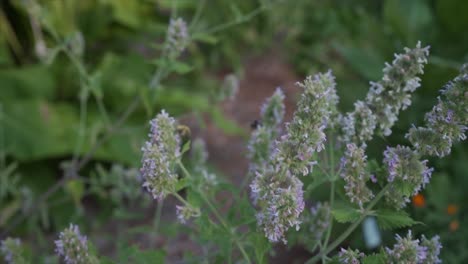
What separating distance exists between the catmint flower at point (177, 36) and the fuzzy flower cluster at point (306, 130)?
86 cm

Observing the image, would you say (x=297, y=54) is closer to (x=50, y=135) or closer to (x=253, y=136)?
(x=50, y=135)

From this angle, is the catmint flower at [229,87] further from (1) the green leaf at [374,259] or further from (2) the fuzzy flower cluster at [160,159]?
(1) the green leaf at [374,259]

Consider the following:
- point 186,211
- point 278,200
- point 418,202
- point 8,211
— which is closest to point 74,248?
point 186,211

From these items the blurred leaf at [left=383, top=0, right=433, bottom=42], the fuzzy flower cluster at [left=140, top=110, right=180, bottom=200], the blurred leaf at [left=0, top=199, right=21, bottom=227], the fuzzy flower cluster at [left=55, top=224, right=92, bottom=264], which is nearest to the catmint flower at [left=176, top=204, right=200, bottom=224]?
the fuzzy flower cluster at [left=140, top=110, right=180, bottom=200]

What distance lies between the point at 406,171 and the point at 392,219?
125 mm

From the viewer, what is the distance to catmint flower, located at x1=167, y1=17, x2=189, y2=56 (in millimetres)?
2215

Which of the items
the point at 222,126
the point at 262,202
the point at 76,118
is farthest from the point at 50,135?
the point at 262,202

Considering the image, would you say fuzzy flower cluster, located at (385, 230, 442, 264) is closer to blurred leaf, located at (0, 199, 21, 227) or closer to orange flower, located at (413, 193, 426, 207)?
orange flower, located at (413, 193, 426, 207)

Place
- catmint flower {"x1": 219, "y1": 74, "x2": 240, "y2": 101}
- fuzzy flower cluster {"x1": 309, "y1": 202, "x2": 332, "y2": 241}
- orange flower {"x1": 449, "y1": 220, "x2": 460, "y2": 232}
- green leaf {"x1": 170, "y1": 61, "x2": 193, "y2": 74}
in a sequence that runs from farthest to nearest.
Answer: orange flower {"x1": 449, "y1": 220, "x2": 460, "y2": 232}, catmint flower {"x1": 219, "y1": 74, "x2": 240, "y2": 101}, green leaf {"x1": 170, "y1": 61, "x2": 193, "y2": 74}, fuzzy flower cluster {"x1": 309, "y1": 202, "x2": 332, "y2": 241}

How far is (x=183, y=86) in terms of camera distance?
4.52m

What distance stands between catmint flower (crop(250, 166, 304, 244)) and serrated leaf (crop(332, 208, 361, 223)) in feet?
0.29

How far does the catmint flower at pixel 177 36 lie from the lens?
2215 millimetres

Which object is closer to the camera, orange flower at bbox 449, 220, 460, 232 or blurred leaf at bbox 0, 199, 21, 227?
orange flower at bbox 449, 220, 460, 232

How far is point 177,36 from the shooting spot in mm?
2230
